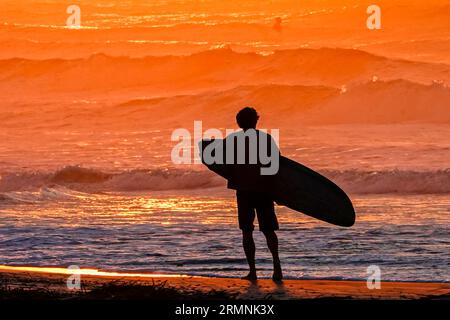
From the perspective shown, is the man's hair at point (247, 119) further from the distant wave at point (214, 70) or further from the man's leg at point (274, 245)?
the distant wave at point (214, 70)

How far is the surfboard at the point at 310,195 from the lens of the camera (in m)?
8.95

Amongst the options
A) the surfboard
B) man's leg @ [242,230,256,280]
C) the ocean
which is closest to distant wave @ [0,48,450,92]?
the ocean

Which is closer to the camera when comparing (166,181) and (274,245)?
(274,245)

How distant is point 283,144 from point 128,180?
6864 mm

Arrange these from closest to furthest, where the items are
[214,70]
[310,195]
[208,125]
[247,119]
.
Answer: [247,119], [310,195], [208,125], [214,70]

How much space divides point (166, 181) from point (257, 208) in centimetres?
1289

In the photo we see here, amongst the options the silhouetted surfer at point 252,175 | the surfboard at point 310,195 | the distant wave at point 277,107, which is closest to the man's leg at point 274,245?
the silhouetted surfer at point 252,175

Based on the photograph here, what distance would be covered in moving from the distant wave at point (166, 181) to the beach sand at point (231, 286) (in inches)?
371

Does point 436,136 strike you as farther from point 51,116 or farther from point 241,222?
point 241,222

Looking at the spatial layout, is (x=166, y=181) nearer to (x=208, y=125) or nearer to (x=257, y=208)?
(x=257, y=208)

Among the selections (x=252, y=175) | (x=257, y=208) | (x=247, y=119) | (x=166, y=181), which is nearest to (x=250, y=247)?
(x=257, y=208)

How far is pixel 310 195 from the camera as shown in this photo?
9.20 meters

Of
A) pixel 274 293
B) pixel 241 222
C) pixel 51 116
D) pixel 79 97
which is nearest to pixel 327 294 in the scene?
pixel 274 293

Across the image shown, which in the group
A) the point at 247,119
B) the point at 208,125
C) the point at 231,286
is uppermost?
the point at 208,125
